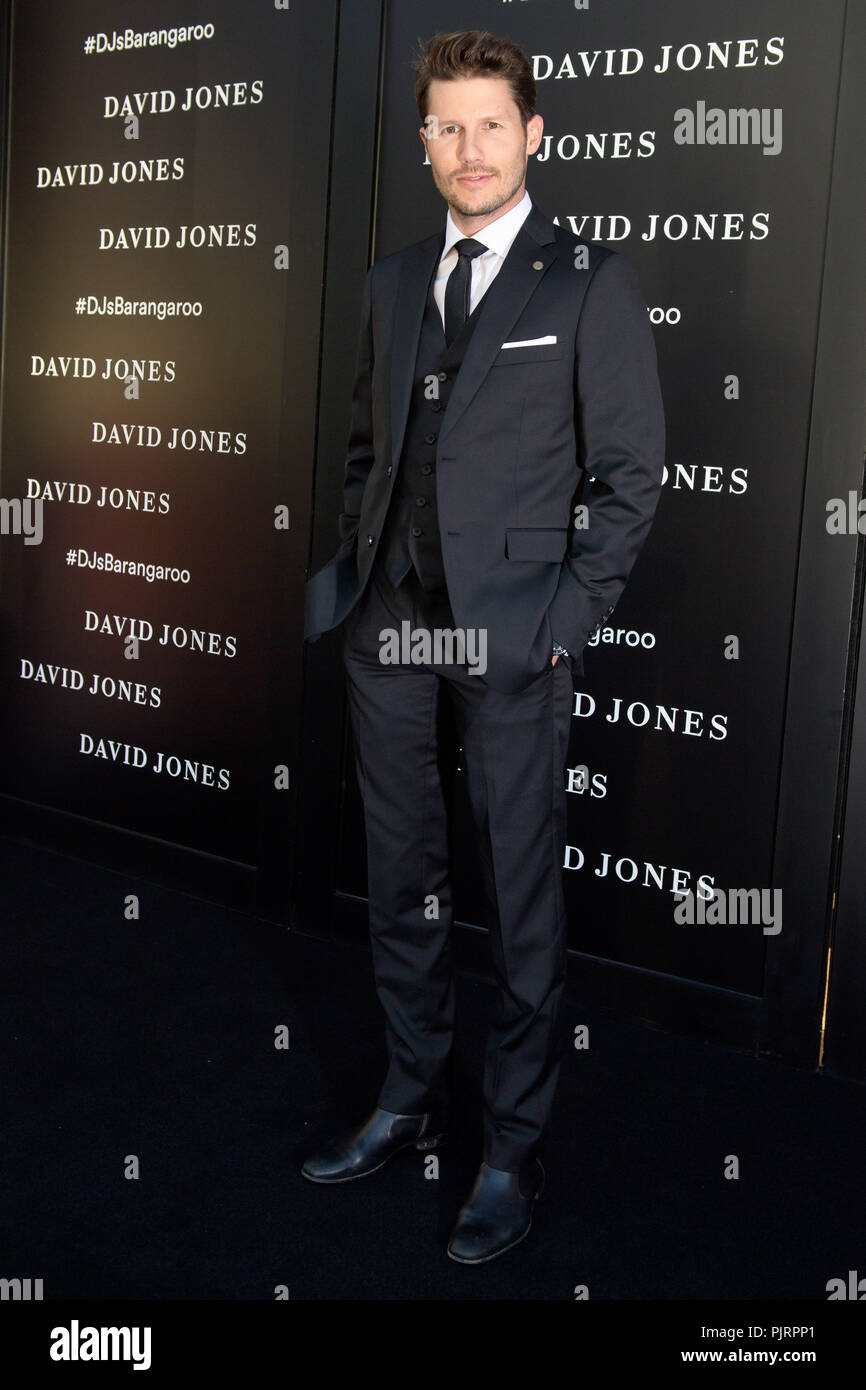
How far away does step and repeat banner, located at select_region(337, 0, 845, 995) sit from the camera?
8.76 feet

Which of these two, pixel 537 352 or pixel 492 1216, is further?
pixel 492 1216

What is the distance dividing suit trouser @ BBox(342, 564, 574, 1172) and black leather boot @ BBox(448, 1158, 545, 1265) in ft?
0.12

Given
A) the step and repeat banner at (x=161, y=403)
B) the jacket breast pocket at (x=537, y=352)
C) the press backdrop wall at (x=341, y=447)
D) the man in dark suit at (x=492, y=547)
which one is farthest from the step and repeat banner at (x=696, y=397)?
the jacket breast pocket at (x=537, y=352)

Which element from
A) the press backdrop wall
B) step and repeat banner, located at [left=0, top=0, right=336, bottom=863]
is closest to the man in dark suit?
the press backdrop wall

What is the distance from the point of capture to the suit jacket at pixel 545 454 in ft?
6.52

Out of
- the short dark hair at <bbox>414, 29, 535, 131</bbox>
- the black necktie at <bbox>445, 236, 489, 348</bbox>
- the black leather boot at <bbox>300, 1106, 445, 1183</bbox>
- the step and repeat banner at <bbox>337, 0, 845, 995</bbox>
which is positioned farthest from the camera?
the step and repeat banner at <bbox>337, 0, 845, 995</bbox>

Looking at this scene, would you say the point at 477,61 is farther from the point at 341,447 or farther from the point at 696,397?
the point at 341,447

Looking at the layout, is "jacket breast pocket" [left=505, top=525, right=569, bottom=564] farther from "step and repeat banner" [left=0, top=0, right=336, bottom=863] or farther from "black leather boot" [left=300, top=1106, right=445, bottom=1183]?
"step and repeat banner" [left=0, top=0, right=336, bottom=863]

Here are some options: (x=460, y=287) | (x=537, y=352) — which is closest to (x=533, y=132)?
(x=460, y=287)

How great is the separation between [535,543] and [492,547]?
0.07 metres

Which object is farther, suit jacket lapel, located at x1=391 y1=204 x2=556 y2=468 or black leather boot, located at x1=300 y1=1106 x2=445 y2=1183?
black leather boot, located at x1=300 y1=1106 x2=445 y2=1183

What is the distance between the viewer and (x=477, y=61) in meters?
1.96

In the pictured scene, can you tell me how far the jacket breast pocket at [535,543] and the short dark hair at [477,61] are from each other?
0.62 metres

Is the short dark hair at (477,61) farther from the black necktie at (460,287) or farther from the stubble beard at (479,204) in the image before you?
the black necktie at (460,287)
